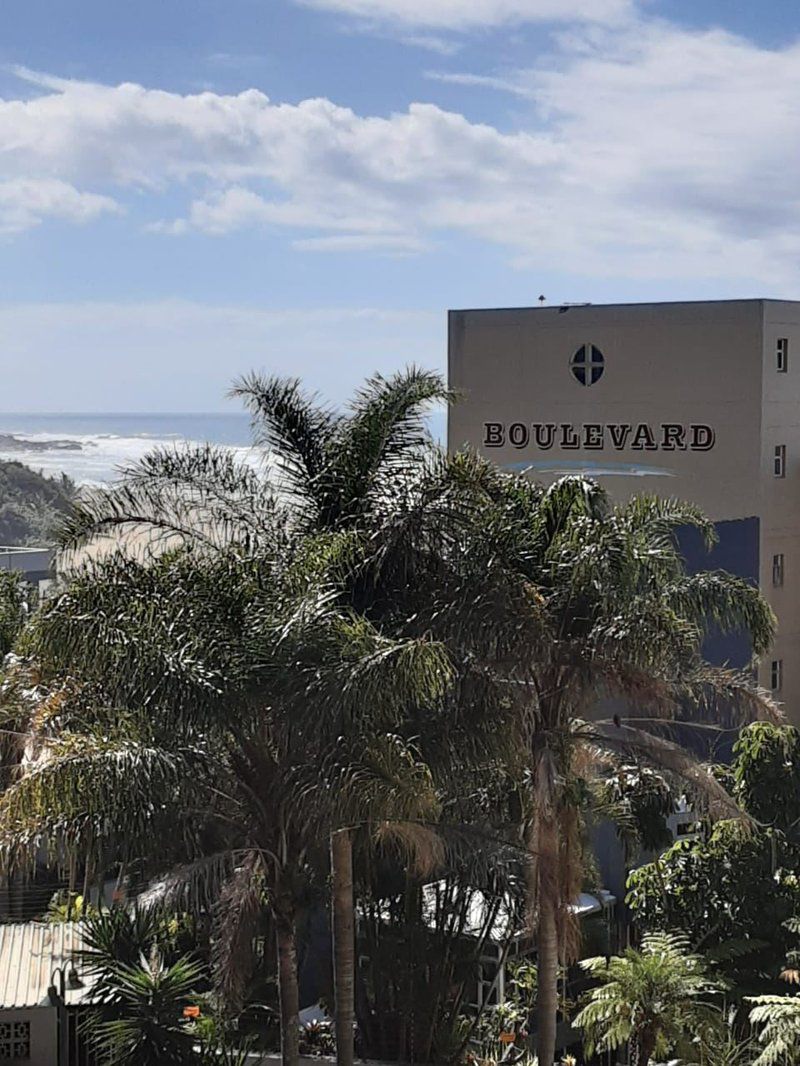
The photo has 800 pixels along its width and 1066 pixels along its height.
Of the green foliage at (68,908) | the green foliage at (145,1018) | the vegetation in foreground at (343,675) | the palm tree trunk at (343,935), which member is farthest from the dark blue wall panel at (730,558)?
the green foliage at (145,1018)

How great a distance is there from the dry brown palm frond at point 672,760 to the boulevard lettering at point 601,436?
2035cm

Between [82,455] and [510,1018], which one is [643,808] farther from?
[82,455]

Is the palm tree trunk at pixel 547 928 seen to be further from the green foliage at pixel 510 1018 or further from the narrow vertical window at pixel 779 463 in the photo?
the narrow vertical window at pixel 779 463

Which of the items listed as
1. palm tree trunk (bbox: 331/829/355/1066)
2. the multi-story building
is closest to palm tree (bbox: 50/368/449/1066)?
palm tree trunk (bbox: 331/829/355/1066)

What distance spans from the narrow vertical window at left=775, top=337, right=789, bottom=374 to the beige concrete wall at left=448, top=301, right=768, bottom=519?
0.58m

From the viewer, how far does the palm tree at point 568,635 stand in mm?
13203

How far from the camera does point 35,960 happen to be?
1566 centimetres

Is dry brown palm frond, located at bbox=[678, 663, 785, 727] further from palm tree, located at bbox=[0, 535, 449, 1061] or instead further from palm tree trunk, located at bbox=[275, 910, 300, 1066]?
palm tree trunk, located at bbox=[275, 910, 300, 1066]

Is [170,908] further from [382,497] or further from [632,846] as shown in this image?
[632,846]

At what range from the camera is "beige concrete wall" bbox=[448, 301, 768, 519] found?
3341 centimetres

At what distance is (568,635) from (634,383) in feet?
71.9

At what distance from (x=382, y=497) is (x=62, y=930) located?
621 cm

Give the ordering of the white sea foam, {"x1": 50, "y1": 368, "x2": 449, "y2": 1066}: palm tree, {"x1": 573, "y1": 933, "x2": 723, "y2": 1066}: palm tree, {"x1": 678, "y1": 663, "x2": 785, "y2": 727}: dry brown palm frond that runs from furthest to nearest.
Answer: the white sea foam < {"x1": 573, "y1": 933, "x2": 723, "y2": 1066}: palm tree < {"x1": 678, "y1": 663, "x2": 785, "y2": 727}: dry brown palm frond < {"x1": 50, "y1": 368, "x2": 449, "y2": 1066}: palm tree

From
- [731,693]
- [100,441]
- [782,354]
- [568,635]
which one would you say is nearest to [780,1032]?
[731,693]
